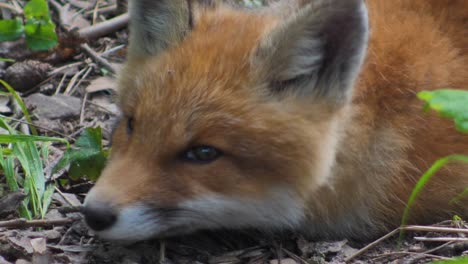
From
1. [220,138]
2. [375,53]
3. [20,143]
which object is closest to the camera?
[220,138]

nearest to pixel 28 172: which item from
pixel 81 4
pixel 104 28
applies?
pixel 104 28

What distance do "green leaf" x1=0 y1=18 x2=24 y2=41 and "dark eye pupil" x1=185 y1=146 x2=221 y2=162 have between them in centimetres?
362

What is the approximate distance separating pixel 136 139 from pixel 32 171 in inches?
51.1

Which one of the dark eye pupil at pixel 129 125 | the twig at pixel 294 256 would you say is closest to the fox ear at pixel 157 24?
the dark eye pupil at pixel 129 125

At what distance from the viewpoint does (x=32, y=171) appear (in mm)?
5621

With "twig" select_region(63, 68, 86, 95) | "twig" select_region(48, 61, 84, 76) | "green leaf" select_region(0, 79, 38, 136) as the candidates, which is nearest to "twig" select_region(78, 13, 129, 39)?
"twig" select_region(48, 61, 84, 76)

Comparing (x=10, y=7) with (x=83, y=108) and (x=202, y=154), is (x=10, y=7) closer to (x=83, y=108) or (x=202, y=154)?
(x=83, y=108)

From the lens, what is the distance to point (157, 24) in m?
5.36

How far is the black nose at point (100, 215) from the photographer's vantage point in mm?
4359

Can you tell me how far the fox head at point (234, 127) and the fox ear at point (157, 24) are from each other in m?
0.15

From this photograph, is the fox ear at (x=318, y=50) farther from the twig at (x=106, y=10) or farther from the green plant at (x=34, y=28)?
the twig at (x=106, y=10)

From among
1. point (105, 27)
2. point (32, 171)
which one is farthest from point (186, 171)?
point (105, 27)

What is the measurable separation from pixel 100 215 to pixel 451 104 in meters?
2.11

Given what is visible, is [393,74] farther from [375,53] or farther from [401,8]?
[401,8]
